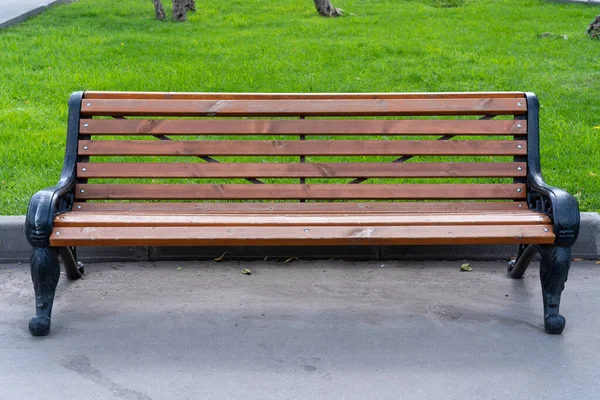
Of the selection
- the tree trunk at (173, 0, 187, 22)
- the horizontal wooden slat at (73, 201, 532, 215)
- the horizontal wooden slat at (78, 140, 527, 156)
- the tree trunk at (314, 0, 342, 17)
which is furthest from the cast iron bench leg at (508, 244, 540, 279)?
the tree trunk at (314, 0, 342, 17)

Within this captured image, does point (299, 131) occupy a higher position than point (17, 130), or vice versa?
point (299, 131)

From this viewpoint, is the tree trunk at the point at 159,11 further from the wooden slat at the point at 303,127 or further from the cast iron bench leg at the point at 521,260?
the cast iron bench leg at the point at 521,260

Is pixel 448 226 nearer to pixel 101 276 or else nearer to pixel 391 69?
pixel 101 276

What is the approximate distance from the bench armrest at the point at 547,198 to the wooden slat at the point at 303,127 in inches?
3.0

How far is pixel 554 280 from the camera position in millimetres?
4090

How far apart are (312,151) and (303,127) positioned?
0.14 meters

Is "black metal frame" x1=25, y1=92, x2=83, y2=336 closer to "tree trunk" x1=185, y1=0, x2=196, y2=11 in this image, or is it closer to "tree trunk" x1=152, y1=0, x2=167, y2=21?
"tree trunk" x1=152, y1=0, x2=167, y2=21

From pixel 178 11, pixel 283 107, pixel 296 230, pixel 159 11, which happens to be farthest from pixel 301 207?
pixel 159 11

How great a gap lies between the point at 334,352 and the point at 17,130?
161 inches

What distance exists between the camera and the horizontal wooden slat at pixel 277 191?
4.66 m

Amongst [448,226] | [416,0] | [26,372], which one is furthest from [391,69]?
[416,0]

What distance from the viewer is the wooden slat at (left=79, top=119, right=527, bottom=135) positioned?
468cm

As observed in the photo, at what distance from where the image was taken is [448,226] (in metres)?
4.06

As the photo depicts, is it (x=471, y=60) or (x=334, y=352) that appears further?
(x=471, y=60)
